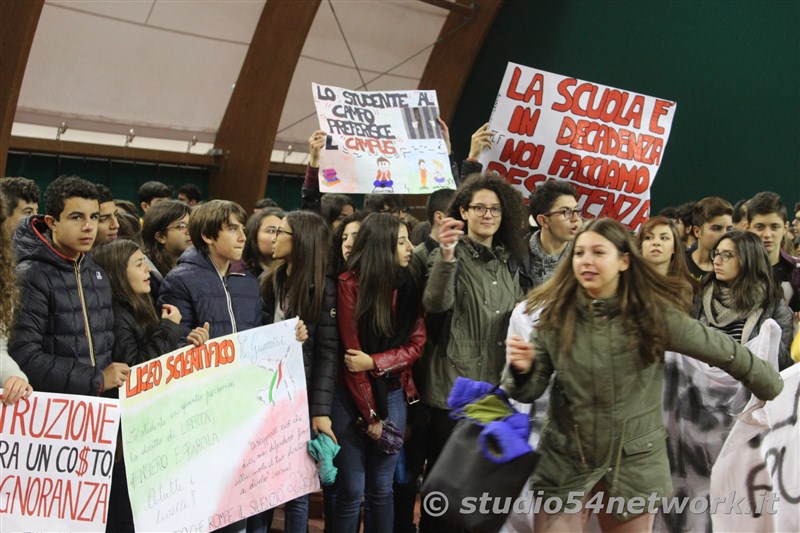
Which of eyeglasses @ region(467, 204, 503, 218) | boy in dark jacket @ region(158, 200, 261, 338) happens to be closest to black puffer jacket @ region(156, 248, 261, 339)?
boy in dark jacket @ region(158, 200, 261, 338)

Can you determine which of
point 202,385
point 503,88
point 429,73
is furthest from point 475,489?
point 429,73

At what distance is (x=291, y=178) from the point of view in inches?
518

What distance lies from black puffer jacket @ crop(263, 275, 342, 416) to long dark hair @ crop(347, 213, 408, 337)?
0.45 feet

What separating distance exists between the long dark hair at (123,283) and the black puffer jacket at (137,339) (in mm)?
26

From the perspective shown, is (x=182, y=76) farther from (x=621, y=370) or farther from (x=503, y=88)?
(x=621, y=370)

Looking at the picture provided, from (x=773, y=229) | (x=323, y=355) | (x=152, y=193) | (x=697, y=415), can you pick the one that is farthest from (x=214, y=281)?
(x=152, y=193)

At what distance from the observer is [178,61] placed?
11.0 metres

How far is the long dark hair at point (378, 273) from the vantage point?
4.11 meters

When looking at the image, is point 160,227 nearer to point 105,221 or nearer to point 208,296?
point 105,221

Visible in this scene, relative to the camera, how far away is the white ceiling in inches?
396

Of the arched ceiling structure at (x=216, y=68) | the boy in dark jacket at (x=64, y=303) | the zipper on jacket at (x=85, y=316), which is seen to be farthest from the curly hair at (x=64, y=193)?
the arched ceiling structure at (x=216, y=68)

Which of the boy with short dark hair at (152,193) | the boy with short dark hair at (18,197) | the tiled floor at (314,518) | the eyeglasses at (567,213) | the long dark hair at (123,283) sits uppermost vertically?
the boy with short dark hair at (152,193)

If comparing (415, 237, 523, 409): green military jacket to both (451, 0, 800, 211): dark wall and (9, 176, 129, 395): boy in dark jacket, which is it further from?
(451, 0, 800, 211): dark wall

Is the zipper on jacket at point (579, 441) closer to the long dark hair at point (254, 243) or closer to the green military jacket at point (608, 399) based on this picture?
the green military jacket at point (608, 399)
